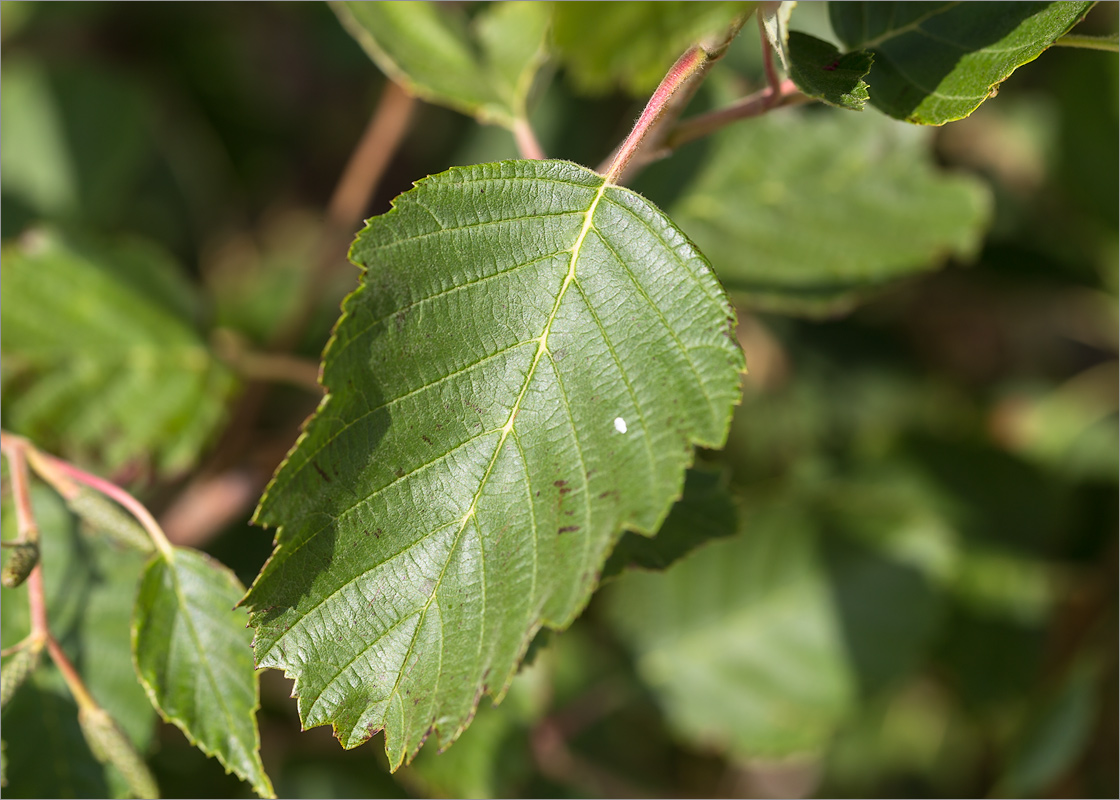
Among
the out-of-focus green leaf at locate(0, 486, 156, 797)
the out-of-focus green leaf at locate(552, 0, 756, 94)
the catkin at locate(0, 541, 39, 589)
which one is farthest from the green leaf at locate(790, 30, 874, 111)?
the out-of-focus green leaf at locate(0, 486, 156, 797)

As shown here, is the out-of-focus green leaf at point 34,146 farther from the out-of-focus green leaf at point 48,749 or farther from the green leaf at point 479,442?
the green leaf at point 479,442

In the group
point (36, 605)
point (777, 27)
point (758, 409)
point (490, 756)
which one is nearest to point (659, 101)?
point (777, 27)

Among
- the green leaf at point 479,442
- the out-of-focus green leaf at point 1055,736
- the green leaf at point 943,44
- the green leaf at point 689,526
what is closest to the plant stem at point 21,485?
the green leaf at point 479,442

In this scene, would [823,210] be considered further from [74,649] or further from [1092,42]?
[74,649]

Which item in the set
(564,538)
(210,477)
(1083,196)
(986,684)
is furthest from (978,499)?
(210,477)

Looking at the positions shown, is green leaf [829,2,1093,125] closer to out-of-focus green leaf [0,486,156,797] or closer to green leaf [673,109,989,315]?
green leaf [673,109,989,315]

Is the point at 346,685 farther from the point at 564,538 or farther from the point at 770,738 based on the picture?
the point at 770,738

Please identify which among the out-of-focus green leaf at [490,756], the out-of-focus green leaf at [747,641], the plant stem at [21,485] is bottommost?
the out-of-focus green leaf at [747,641]
